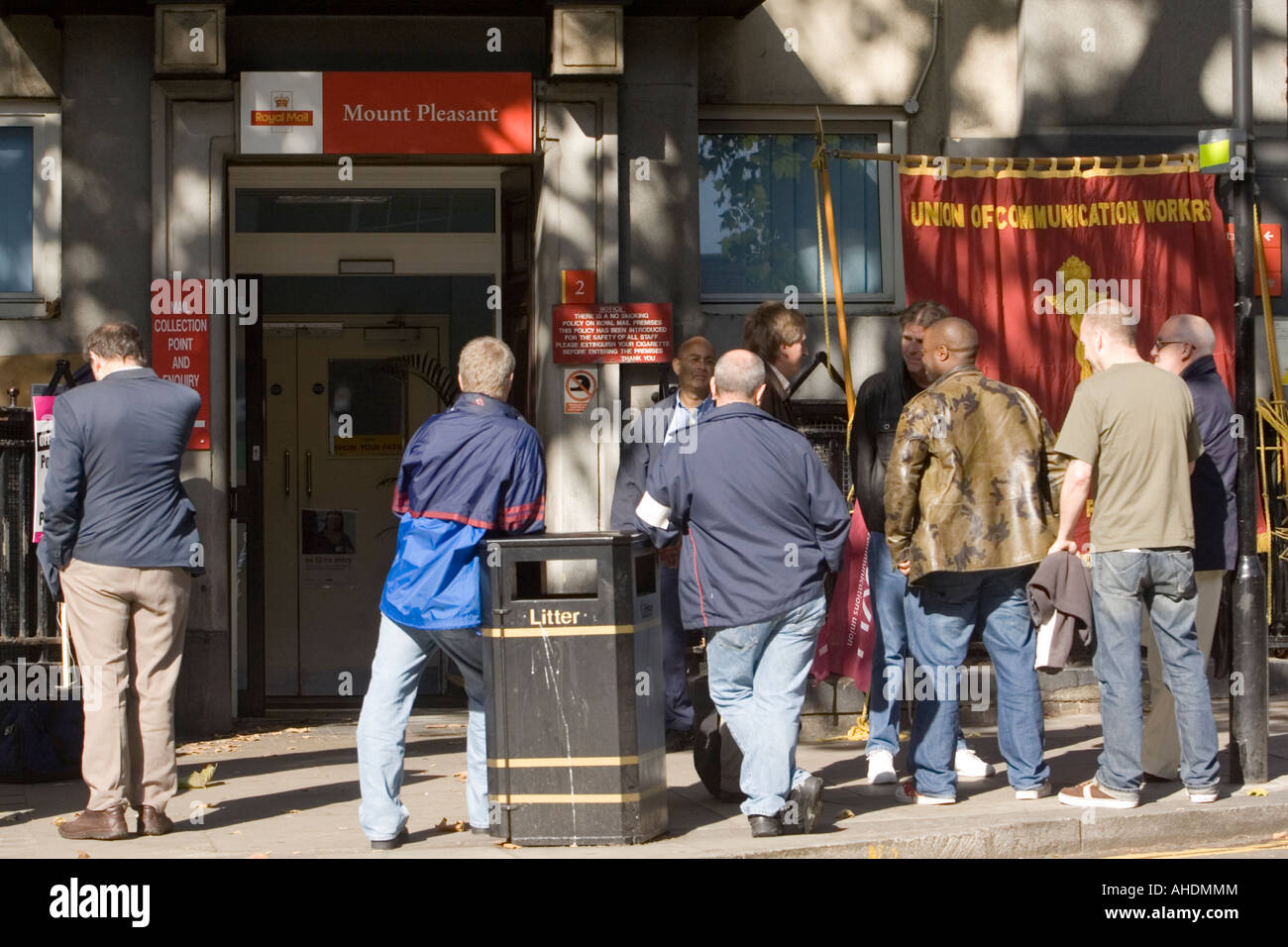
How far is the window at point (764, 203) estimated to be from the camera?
35.3 ft

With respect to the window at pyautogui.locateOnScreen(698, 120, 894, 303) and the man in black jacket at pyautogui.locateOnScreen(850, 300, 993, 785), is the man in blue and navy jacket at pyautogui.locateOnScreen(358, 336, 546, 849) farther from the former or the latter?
the window at pyautogui.locateOnScreen(698, 120, 894, 303)

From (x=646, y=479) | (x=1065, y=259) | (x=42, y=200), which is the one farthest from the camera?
(x=1065, y=259)

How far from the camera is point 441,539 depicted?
21.4 ft

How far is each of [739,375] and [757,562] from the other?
761 millimetres

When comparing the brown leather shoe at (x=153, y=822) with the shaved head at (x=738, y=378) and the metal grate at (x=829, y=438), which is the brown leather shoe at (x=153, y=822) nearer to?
the shaved head at (x=738, y=378)

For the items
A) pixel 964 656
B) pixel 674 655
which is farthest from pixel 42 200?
pixel 964 656

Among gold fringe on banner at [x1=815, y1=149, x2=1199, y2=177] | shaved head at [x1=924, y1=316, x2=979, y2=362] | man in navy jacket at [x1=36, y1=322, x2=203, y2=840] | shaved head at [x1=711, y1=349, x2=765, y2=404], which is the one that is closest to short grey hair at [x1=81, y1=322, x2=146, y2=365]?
man in navy jacket at [x1=36, y1=322, x2=203, y2=840]

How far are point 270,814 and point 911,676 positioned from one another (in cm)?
313

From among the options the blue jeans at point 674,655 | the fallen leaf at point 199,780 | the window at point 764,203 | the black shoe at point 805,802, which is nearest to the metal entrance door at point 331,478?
the window at point 764,203

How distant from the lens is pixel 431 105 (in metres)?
9.92

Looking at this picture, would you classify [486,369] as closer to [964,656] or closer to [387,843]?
[387,843]

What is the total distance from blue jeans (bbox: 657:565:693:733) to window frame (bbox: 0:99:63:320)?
4.24m

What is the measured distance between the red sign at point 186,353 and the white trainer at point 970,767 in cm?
464

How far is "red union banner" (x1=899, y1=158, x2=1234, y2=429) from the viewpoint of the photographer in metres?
10.3
